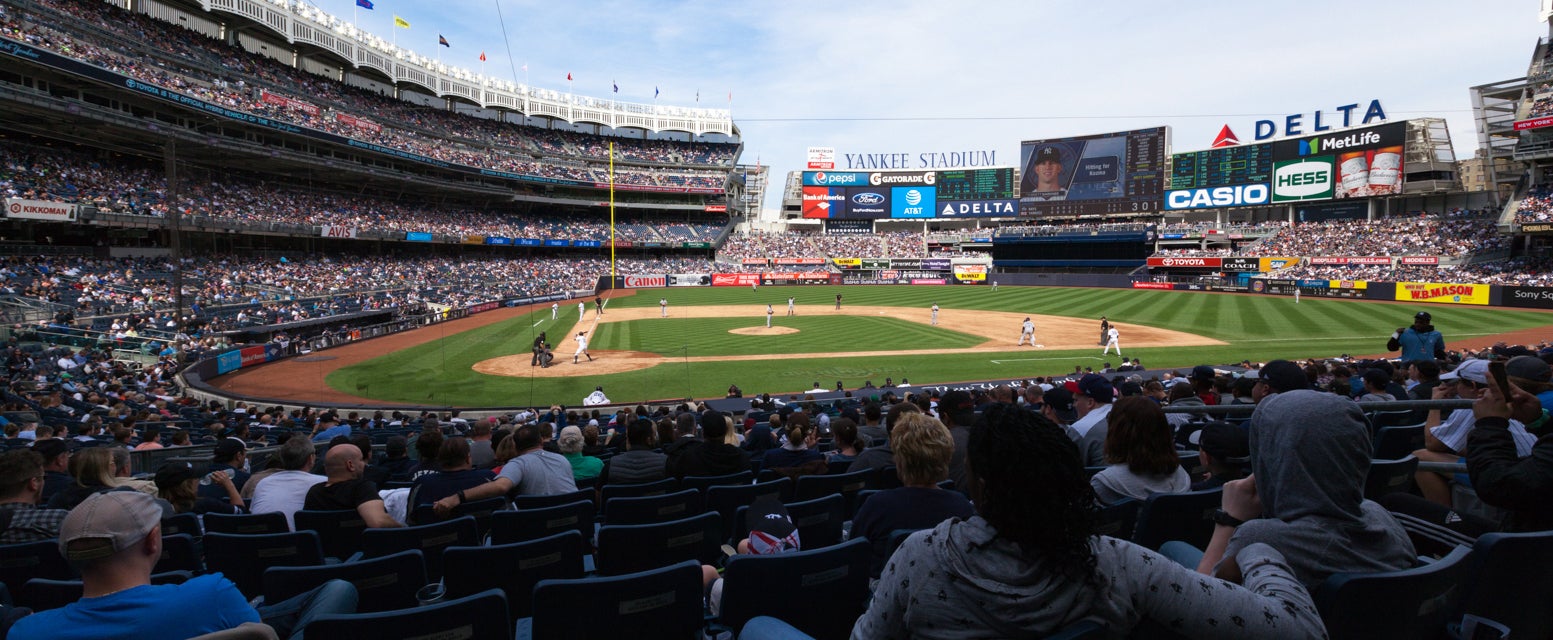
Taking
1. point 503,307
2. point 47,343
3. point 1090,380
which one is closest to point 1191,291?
point 503,307

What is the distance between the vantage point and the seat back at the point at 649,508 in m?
5.52

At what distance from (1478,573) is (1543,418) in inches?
97.3

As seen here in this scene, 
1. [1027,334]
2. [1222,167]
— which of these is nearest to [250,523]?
[1027,334]

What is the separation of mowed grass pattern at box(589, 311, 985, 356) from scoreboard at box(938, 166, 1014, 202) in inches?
2313

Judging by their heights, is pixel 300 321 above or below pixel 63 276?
below

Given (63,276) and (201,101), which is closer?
(63,276)

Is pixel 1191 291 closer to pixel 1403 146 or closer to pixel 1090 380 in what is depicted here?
pixel 1403 146

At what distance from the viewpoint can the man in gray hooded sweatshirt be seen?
7.97 feet

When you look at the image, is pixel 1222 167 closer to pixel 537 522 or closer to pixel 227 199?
pixel 537 522

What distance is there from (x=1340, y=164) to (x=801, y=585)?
87036 millimetres

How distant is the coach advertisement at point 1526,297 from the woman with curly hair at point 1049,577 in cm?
A: 5908

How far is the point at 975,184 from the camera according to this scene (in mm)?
95438

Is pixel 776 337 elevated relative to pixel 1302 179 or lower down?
lower down

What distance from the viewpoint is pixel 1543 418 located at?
4.20 m
